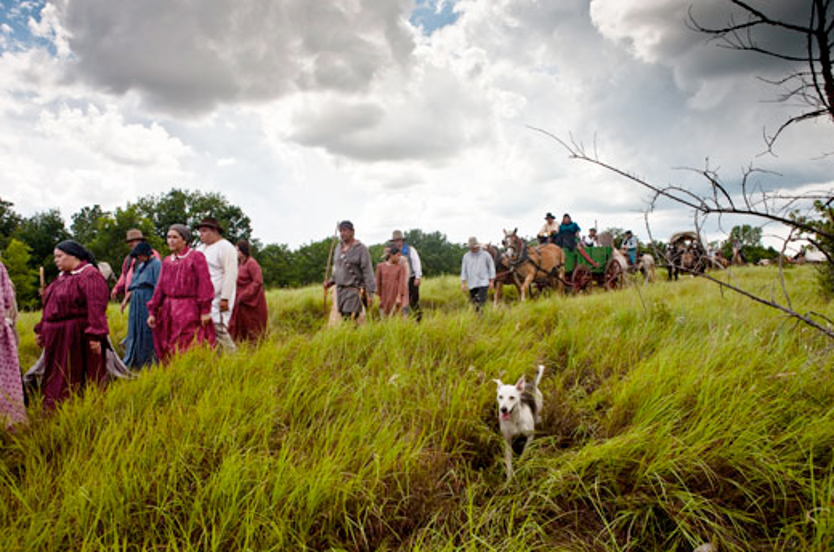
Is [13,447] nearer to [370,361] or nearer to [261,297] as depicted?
[370,361]

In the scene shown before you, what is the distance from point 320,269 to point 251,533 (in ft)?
165

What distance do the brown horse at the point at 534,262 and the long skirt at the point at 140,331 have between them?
880cm

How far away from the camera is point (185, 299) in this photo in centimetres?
468

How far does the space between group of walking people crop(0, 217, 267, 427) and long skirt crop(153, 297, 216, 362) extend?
0.01 metres

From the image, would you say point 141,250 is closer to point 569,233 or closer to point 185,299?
point 185,299

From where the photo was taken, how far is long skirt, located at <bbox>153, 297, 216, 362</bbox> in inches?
181

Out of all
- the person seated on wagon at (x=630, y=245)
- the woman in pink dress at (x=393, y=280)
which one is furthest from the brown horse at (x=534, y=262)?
the person seated on wagon at (x=630, y=245)

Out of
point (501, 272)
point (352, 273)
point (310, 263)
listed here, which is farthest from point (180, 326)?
point (310, 263)

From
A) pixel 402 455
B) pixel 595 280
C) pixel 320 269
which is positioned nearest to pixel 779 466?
pixel 402 455

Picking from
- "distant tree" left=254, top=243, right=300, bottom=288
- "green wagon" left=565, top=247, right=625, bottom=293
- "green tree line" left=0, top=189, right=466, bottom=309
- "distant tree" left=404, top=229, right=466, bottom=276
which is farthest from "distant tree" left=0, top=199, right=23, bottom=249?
"green wagon" left=565, top=247, right=625, bottom=293

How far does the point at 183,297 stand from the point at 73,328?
1009 mm

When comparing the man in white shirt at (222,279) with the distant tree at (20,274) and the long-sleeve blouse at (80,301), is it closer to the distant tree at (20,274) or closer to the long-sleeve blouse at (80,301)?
the long-sleeve blouse at (80,301)

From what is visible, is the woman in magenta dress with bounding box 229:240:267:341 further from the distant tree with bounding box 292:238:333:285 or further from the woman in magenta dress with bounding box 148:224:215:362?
the distant tree with bounding box 292:238:333:285

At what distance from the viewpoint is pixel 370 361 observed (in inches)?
141
